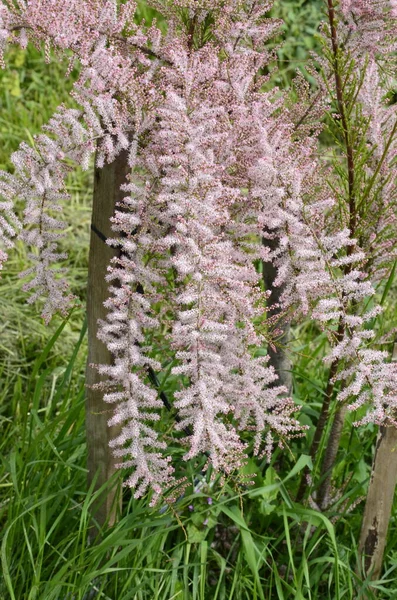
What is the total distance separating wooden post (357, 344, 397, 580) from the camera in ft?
5.95

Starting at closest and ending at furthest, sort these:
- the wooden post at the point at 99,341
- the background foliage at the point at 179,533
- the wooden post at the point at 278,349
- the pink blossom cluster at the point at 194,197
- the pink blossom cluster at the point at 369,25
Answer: the pink blossom cluster at the point at 194,197, the pink blossom cluster at the point at 369,25, the wooden post at the point at 99,341, the background foliage at the point at 179,533, the wooden post at the point at 278,349

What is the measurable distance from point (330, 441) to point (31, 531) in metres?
0.86

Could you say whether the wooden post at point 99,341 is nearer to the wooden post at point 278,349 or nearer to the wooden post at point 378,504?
the wooden post at point 278,349

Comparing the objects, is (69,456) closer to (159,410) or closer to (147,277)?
(159,410)

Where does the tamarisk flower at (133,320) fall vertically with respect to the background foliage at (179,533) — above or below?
above

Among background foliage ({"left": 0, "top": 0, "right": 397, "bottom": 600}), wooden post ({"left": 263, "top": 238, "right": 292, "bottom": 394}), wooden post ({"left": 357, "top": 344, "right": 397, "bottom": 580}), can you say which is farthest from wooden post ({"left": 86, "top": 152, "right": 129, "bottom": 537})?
wooden post ({"left": 357, "top": 344, "right": 397, "bottom": 580})

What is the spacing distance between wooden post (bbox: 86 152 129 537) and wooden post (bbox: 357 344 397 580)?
0.65m

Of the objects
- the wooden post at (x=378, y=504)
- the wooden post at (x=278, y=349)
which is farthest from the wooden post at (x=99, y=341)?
the wooden post at (x=378, y=504)

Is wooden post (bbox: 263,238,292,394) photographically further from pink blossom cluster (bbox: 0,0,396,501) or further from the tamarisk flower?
the tamarisk flower

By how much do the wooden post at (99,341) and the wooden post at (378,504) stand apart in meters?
0.65

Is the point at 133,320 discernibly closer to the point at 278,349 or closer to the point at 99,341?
the point at 99,341

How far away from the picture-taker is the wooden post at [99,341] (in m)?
1.63

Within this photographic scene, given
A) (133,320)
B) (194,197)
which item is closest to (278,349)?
(133,320)

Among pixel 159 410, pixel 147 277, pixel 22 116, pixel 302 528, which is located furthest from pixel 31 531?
pixel 22 116
